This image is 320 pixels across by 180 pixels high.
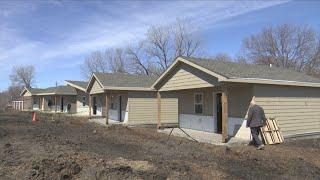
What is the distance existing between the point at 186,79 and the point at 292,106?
4.96 metres

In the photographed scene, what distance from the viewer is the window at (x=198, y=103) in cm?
2034

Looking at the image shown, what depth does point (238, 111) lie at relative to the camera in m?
17.0

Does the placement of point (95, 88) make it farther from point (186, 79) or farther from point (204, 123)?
point (186, 79)

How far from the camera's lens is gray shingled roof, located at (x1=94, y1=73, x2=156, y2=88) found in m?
27.6

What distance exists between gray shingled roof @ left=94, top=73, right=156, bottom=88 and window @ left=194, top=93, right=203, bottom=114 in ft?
24.0

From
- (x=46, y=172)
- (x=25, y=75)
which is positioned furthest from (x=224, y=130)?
(x=25, y=75)

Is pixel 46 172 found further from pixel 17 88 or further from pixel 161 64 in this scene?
pixel 17 88

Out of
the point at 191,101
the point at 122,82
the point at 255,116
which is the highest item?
the point at 122,82

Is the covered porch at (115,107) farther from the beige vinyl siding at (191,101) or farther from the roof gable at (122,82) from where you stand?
the beige vinyl siding at (191,101)

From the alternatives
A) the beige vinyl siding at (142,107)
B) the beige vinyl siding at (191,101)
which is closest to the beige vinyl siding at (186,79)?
the beige vinyl siding at (191,101)

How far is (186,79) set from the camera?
1861 cm

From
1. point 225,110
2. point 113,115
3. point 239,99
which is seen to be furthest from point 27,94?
point 225,110

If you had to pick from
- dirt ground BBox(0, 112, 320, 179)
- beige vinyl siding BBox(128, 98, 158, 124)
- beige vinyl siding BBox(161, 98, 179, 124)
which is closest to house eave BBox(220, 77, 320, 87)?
dirt ground BBox(0, 112, 320, 179)

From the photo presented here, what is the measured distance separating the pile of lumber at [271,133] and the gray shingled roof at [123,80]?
13032 millimetres
